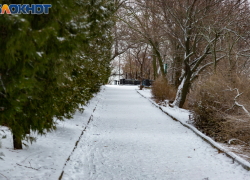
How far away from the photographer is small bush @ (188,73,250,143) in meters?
6.45

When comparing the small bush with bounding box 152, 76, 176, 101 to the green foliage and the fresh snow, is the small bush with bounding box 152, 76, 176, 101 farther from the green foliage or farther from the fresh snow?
the green foliage

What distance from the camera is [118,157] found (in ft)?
18.6

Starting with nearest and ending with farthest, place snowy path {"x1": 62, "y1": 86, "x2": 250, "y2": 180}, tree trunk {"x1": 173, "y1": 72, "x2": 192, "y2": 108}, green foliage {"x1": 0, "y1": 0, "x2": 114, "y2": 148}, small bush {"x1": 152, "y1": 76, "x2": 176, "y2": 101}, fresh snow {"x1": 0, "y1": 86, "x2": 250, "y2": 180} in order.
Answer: green foliage {"x1": 0, "y1": 0, "x2": 114, "y2": 148}
fresh snow {"x1": 0, "y1": 86, "x2": 250, "y2": 180}
snowy path {"x1": 62, "y1": 86, "x2": 250, "y2": 180}
tree trunk {"x1": 173, "y1": 72, "x2": 192, "y2": 108}
small bush {"x1": 152, "y1": 76, "x2": 176, "y2": 101}

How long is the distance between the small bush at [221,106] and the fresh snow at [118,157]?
532mm

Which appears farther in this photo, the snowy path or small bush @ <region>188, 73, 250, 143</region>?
small bush @ <region>188, 73, 250, 143</region>

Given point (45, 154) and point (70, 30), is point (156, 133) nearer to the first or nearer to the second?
point (45, 154)

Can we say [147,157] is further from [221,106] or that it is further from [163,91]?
[163,91]

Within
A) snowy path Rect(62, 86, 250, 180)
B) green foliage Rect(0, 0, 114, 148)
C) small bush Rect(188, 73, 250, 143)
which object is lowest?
snowy path Rect(62, 86, 250, 180)

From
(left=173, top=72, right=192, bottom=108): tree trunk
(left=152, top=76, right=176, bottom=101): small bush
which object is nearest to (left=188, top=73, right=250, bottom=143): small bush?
(left=173, top=72, right=192, bottom=108): tree trunk

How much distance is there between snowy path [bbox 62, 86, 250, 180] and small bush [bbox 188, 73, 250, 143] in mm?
543

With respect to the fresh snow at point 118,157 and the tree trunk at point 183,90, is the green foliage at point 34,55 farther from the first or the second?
the tree trunk at point 183,90

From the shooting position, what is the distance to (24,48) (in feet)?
9.25

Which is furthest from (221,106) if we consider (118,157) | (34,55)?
(34,55)

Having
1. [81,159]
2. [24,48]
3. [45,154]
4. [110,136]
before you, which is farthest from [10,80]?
[110,136]
